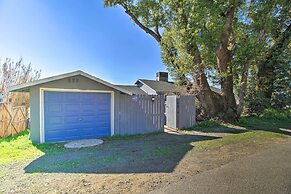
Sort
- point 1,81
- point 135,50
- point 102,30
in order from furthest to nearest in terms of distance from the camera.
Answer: point 135,50 → point 1,81 → point 102,30

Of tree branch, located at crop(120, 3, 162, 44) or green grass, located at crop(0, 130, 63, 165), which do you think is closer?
green grass, located at crop(0, 130, 63, 165)

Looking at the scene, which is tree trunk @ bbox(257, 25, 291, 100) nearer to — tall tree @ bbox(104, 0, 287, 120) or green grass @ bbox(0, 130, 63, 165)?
tall tree @ bbox(104, 0, 287, 120)

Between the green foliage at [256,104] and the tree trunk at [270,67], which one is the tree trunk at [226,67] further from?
the tree trunk at [270,67]

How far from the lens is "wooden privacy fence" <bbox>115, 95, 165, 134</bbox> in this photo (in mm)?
10062

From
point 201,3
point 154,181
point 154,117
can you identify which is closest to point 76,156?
point 154,181

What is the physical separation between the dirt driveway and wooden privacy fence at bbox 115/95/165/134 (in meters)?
2.24

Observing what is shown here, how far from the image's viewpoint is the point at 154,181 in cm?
443

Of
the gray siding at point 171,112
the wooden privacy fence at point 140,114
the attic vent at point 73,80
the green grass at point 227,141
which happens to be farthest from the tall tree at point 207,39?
the attic vent at point 73,80

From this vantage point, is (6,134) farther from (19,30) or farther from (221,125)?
(221,125)

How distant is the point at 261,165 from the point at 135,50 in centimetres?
1636

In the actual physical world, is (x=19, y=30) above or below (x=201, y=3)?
below

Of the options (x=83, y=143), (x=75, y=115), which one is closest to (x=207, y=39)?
(x=75, y=115)

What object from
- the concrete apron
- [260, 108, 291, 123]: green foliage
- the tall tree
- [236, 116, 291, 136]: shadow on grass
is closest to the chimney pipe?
the tall tree

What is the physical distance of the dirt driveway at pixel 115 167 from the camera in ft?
13.8
